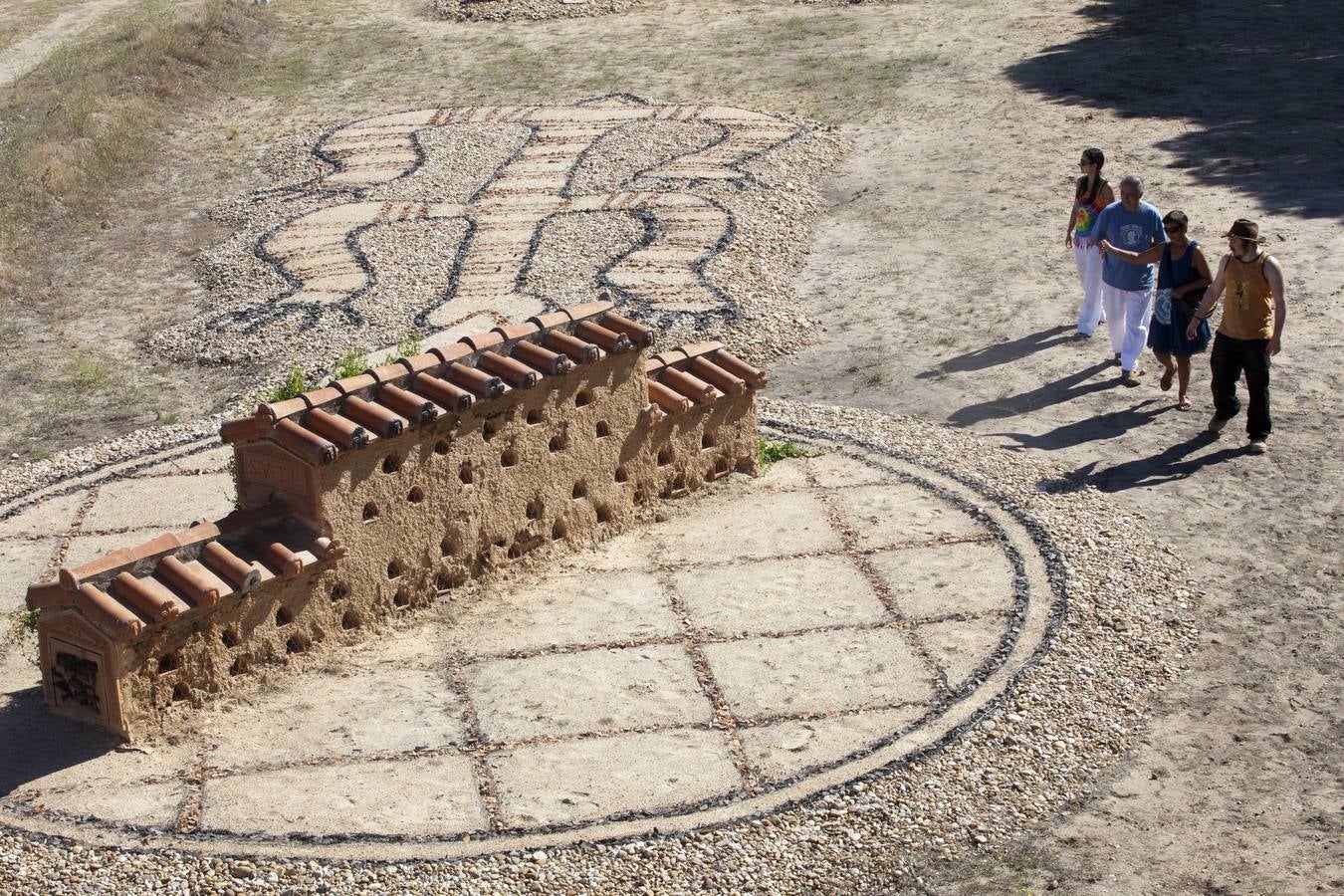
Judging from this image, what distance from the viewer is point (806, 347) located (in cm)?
1375

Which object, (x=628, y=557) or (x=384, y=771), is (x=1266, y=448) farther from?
(x=384, y=771)

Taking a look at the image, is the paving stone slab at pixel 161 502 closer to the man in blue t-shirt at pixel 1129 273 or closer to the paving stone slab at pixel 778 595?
the paving stone slab at pixel 778 595

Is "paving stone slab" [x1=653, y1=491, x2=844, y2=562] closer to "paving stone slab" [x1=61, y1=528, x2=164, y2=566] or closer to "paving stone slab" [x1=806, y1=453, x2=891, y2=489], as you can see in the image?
"paving stone slab" [x1=806, y1=453, x2=891, y2=489]

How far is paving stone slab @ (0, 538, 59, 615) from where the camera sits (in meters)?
9.64

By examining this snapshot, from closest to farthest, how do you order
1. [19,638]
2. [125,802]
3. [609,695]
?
[125,802]
[609,695]
[19,638]

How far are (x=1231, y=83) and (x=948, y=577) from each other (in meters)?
13.2

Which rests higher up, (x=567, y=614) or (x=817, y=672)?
(x=567, y=614)

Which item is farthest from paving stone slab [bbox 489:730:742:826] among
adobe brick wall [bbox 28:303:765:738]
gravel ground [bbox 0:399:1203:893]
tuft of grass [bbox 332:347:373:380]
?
tuft of grass [bbox 332:347:373:380]

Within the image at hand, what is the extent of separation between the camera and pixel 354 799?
7508 mm

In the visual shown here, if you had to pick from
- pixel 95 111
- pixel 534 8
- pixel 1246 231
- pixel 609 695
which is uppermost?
pixel 534 8

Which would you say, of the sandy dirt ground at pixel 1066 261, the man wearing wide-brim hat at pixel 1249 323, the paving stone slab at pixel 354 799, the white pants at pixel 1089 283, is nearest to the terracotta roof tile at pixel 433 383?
the paving stone slab at pixel 354 799

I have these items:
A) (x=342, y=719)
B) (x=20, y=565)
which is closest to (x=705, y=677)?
(x=342, y=719)

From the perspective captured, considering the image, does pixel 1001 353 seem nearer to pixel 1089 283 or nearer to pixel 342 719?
pixel 1089 283

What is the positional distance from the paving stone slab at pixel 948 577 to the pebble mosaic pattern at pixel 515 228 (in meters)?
4.00
